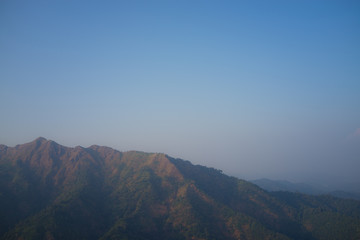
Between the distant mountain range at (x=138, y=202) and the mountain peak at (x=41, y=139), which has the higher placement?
the mountain peak at (x=41, y=139)

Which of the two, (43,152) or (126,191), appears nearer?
(126,191)

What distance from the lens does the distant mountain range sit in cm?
10750

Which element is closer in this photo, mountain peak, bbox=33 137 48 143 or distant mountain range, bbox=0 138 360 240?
distant mountain range, bbox=0 138 360 240

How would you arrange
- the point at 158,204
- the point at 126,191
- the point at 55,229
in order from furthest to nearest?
the point at 126,191
the point at 158,204
the point at 55,229

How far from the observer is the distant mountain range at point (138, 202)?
108 meters

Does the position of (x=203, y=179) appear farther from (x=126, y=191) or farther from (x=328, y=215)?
(x=328, y=215)

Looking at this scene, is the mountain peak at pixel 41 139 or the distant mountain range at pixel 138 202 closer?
the distant mountain range at pixel 138 202

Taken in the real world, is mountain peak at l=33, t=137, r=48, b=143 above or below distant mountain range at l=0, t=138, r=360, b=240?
above

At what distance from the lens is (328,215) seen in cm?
13412

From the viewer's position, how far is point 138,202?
128 meters

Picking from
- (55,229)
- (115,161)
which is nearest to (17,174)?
(115,161)

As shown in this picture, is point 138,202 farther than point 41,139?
No

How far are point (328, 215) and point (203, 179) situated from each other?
71257 mm

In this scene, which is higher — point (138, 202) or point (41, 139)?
point (41, 139)
